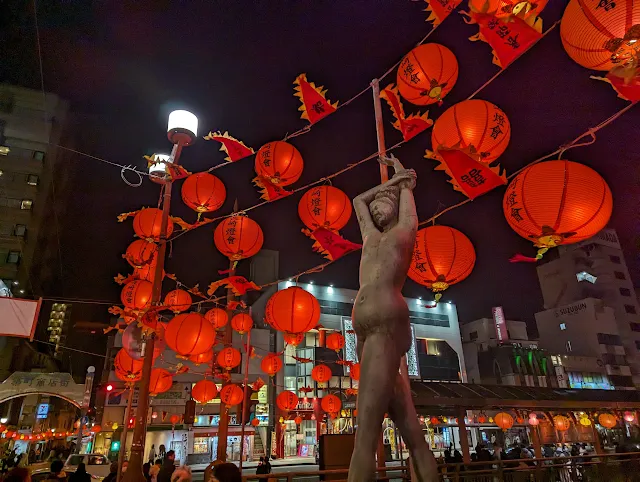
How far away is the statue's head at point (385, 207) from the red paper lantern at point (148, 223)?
7451 mm

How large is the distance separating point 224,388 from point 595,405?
620 inches

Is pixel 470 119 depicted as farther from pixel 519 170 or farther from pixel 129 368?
pixel 129 368

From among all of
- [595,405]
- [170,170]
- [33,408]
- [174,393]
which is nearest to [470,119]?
[170,170]

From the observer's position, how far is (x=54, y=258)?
122 ft

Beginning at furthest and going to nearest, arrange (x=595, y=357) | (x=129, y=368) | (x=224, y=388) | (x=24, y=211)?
(x=595, y=357), (x=24, y=211), (x=224, y=388), (x=129, y=368)

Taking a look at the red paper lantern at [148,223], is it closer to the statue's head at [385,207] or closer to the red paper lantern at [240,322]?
the red paper lantern at [240,322]

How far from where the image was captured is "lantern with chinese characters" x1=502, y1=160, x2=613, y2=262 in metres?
4.88

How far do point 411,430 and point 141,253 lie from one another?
31.7 ft

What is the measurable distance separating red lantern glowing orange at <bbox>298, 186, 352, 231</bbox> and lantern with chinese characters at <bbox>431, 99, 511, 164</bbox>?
2.58 m

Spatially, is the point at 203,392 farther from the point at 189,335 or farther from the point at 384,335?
the point at 384,335

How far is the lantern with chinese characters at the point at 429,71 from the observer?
20.6 feet

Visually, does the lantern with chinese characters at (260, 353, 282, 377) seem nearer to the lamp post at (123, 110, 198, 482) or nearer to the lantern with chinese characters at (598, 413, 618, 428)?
the lamp post at (123, 110, 198, 482)

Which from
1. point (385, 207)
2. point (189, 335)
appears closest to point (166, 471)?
point (189, 335)

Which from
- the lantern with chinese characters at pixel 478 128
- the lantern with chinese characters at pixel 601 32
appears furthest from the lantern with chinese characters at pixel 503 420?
the lantern with chinese characters at pixel 601 32
